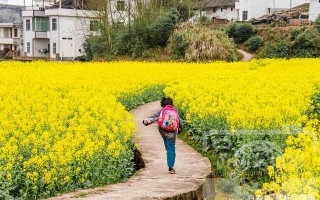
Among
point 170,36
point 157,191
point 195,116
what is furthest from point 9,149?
point 170,36

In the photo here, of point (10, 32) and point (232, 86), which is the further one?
point (10, 32)

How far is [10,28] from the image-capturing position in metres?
79.6

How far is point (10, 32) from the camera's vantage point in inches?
3152

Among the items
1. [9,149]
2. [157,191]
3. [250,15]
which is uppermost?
[250,15]

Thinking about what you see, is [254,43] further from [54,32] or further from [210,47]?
[54,32]

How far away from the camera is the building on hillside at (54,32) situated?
62.8m

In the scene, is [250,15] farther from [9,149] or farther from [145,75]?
[9,149]

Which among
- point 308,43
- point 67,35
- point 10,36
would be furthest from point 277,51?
point 10,36

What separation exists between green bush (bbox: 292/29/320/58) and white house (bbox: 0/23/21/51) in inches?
1743

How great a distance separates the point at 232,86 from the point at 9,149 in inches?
446

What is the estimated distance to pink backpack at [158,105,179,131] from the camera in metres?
10.8

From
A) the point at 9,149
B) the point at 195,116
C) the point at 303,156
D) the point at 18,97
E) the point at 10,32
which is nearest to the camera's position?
the point at 303,156

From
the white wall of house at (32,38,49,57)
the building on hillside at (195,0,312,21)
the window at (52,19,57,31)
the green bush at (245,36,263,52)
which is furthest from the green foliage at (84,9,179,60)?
the white wall of house at (32,38,49,57)

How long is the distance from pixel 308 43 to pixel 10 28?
48.1 m
